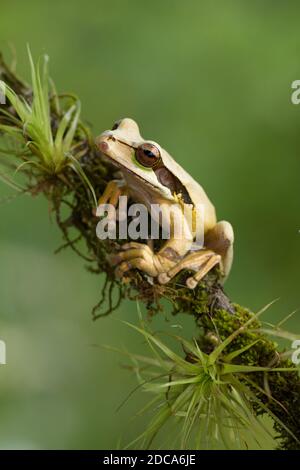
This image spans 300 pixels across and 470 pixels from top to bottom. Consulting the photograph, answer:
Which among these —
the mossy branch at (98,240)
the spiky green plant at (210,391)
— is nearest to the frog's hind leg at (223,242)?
the mossy branch at (98,240)

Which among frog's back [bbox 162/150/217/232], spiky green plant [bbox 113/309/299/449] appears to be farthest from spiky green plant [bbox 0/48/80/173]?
spiky green plant [bbox 113/309/299/449]

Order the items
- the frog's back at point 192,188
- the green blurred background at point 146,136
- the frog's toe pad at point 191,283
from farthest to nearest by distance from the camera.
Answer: the green blurred background at point 146,136 < the frog's back at point 192,188 < the frog's toe pad at point 191,283

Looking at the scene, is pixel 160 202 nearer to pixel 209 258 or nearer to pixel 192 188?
pixel 192 188

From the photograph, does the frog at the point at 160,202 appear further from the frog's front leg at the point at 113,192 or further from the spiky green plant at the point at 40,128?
the spiky green plant at the point at 40,128

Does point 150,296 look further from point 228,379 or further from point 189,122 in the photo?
point 189,122

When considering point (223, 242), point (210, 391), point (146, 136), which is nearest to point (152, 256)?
point (223, 242)

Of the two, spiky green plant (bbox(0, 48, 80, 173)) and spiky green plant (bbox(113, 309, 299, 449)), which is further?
spiky green plant (bbox(0, 48, 80, 173))

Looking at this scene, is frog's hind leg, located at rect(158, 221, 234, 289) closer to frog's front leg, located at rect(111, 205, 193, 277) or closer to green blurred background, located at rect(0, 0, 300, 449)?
frog's front leg, located at rect(111, 205, 193, 277)
